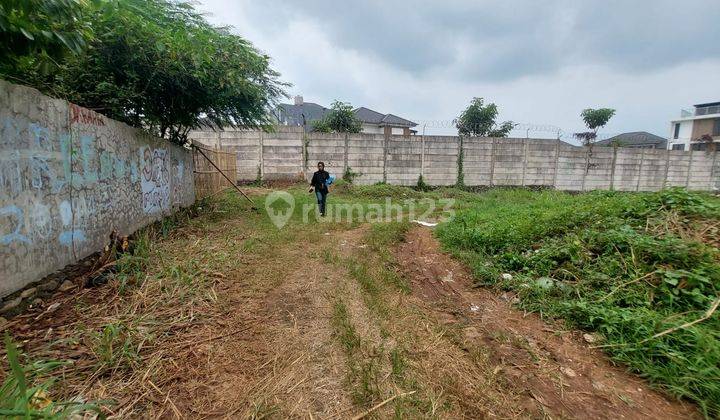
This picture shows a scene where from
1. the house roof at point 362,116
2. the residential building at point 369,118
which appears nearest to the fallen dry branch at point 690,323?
the residential building at point 369,118

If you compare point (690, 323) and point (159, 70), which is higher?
point (159, 70)

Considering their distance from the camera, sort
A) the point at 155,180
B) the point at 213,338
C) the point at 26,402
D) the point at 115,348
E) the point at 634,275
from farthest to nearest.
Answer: the point at 155,180 → the point at 634,275 → the point at 213,338 → the point at 115,348 → the point at 26,402

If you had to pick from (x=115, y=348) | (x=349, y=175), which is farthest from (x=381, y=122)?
(x=115, y=348)

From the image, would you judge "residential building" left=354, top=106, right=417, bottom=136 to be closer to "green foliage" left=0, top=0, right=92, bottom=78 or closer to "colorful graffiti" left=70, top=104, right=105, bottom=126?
"colorful graffiti" left=70, top=104, right=105, bottom=126

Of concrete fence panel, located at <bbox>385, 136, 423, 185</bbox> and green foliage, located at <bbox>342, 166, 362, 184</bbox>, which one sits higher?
concrete fence panel, located at <bbox>385, 136, 423, 185</bbox>

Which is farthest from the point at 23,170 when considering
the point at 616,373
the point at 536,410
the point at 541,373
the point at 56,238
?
the point at 616,373

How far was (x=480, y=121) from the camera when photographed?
17.1 m

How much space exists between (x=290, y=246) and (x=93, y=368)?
2.85m

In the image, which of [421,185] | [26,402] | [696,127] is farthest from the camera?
[696,127]

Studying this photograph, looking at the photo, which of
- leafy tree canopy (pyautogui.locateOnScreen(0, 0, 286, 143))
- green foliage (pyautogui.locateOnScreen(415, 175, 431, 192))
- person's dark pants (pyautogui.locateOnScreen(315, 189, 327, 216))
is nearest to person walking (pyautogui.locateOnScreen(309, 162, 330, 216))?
person's dark pants (pyautogui.locateOnScreen(315, 189, 327, 216))

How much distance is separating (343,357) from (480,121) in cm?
1746

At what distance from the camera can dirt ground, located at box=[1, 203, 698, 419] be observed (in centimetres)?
176

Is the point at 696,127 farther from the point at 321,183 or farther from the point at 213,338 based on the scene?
the point at 213,338

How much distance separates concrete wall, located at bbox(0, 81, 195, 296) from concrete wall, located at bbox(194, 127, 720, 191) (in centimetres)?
697
